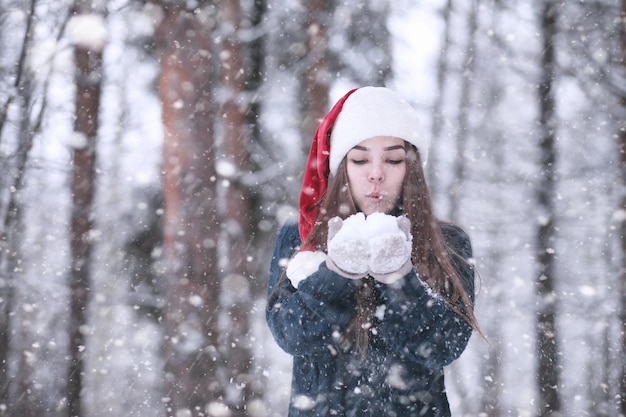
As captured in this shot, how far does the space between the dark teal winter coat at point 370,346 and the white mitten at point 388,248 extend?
0.05 metres

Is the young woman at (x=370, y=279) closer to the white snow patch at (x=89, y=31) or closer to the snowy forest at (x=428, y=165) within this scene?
the snowy forest at (x=428, y=165)

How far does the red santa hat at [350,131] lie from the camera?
206cm

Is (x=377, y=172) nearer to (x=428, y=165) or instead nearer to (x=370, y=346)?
(x=370, y=346)

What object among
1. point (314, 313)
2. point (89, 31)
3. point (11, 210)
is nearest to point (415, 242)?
point (314, 313)

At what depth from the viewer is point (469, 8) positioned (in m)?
6.14

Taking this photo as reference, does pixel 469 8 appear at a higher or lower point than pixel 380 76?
higher

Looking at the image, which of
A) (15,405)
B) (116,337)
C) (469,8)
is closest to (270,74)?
(469,8)

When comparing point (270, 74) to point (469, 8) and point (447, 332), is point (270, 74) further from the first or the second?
point (447, 332)

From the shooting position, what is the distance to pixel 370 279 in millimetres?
1854

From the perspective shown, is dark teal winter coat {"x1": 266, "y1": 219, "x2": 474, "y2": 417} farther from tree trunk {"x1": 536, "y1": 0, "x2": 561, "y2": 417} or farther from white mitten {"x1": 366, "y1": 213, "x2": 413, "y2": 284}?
tree trunk {"x1": 536, "y1": 0, "x2": 561, "y2": 417}

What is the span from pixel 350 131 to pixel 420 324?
0.73m

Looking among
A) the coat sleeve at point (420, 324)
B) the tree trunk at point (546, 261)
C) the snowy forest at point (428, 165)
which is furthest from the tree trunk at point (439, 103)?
the coat sleeve at point (420, 324)

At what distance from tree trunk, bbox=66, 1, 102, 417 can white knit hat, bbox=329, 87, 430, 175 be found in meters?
4.16

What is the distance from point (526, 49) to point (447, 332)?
5.01 m
